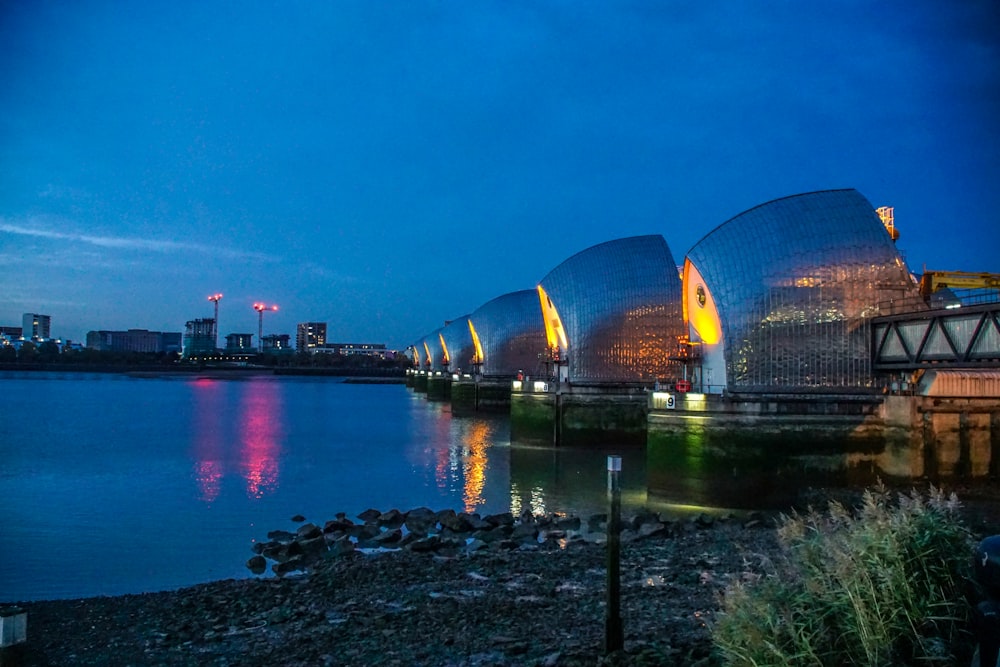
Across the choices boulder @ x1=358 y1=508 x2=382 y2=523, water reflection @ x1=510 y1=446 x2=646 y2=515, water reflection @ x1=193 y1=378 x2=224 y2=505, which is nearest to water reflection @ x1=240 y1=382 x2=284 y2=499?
water reflection @ x1=193 y1=378 x2=224 y2=505

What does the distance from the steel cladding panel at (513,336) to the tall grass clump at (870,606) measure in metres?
55.5

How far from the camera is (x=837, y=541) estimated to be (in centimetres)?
633

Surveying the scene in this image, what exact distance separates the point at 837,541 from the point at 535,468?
23.4 metres

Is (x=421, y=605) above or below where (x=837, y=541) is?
below

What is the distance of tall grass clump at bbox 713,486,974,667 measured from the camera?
18.2 feet

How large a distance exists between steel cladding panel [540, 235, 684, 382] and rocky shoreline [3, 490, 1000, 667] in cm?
2121

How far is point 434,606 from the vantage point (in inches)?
437

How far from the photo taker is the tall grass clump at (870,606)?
554 cm

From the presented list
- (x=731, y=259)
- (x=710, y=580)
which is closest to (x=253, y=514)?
(x=710, y=580)

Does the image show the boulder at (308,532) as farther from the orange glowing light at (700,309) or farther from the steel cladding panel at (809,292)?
the orange glowing light at (700,309)

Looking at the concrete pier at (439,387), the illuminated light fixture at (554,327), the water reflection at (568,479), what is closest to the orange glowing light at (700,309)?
the water reflection at (568,479)

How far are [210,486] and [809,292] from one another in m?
19.4

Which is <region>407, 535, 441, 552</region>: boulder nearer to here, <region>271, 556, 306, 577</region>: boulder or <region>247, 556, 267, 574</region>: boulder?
<region>271, 556, 306, 577</region>: boulder

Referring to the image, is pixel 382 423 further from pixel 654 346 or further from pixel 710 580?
pixel 710 580
